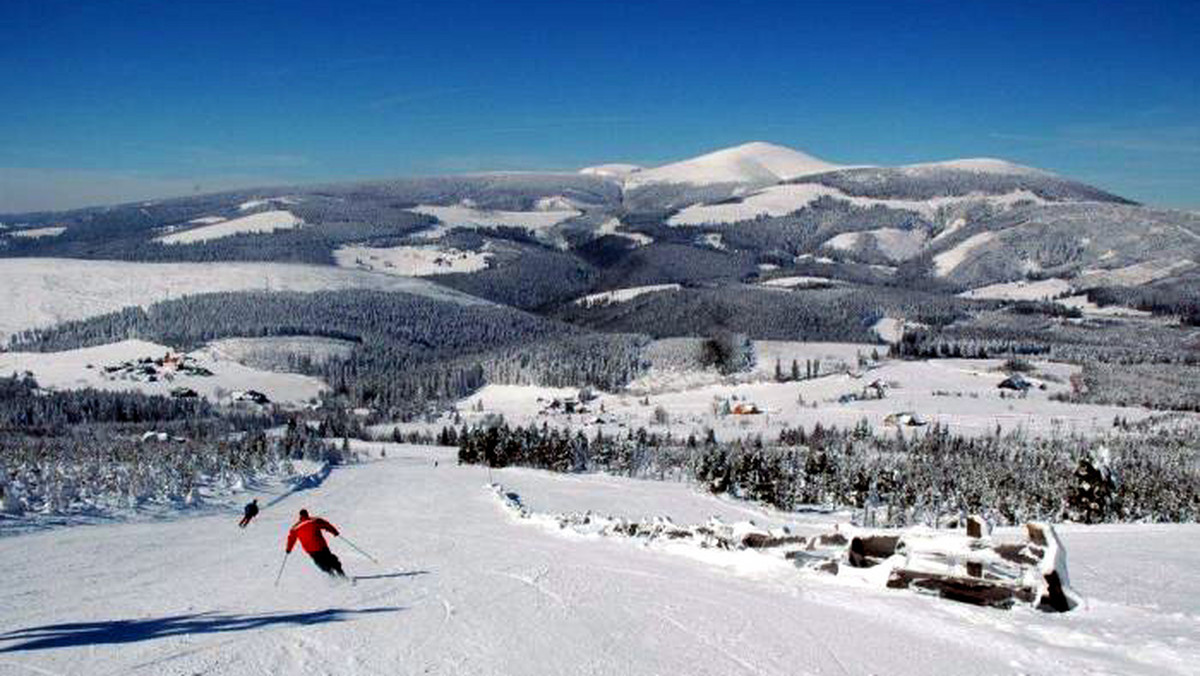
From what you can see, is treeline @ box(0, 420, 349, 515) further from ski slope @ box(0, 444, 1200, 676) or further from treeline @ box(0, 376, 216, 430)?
treeline @ box(0, 376, 216, 430)

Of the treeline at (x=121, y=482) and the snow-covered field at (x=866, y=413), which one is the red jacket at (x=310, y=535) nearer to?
the treeline at (x=121, y=482)

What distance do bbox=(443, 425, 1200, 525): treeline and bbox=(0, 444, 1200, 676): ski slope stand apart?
4800cm

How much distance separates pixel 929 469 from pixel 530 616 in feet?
335

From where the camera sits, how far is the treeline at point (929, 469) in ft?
256

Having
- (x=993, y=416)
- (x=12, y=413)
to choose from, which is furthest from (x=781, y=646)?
(x=12, y=413)

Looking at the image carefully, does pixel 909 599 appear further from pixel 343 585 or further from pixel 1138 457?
pixel 1138 457

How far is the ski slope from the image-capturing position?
42.9 feet

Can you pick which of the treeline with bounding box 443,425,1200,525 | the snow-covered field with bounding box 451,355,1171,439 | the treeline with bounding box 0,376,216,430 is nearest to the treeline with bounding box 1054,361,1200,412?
the snow-covered field with bounding box 451,355,1171,439

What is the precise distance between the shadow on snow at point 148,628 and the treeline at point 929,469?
56584mm

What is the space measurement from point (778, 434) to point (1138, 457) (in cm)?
5816

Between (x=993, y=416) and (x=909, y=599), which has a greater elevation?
(x=909, y=599)

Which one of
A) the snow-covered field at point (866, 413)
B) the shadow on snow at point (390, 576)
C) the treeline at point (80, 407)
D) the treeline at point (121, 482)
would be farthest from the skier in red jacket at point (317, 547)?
the treeline at point (80, 407)

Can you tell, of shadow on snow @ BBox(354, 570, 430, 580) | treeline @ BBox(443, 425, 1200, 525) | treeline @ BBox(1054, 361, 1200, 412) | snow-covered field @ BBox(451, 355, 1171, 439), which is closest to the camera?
shadow on snow @ BBox(354, 570, 430, 580)

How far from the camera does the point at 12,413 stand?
157250mm
